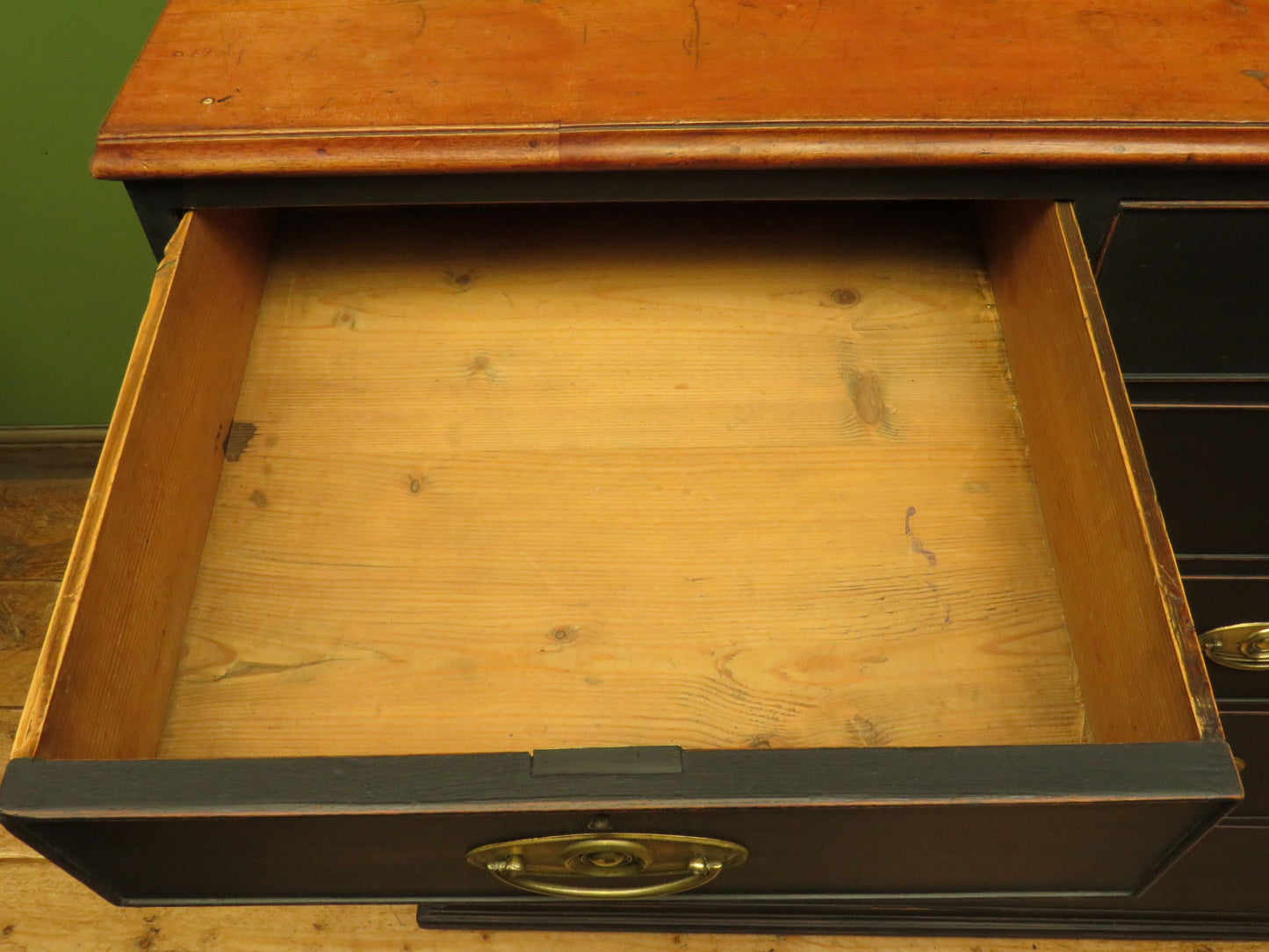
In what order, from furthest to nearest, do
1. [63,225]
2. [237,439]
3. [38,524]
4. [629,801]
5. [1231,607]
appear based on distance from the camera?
[38,524] → [63,225] → [1231,607] → [237,439] → [629,801]

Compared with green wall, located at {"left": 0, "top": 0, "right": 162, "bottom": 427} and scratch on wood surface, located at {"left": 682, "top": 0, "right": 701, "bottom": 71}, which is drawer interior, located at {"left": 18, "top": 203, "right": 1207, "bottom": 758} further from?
green wall, located at {"left": 0, "top": 0, "right": 162, "bottom": 427}

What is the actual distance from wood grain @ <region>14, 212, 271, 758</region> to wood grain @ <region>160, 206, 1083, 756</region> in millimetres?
29

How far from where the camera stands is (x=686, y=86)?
2.02ft

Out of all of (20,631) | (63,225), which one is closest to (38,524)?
(20,631)

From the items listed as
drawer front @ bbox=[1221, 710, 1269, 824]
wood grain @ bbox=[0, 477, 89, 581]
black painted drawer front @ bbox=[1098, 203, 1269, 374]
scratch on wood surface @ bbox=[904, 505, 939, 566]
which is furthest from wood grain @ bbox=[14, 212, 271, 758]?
wood grain @ bbox=[0, 477, 89, 581]

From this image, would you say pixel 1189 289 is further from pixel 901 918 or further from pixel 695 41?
pixel 901 918

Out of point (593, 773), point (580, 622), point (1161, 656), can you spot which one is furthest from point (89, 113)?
point (1161, 656)

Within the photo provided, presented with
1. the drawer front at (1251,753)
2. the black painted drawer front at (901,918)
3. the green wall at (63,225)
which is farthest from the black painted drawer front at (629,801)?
the green wall at (63,225)

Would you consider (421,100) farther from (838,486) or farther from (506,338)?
(838,486)

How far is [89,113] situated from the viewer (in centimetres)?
118

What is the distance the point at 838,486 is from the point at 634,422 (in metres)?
0.15

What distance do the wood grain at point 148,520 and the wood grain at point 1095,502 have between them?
53 centimetres

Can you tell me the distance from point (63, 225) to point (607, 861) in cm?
119

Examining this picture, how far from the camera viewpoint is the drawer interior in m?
0.56
